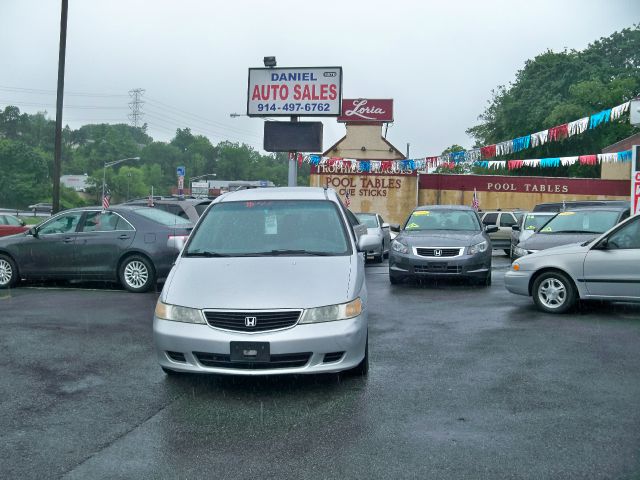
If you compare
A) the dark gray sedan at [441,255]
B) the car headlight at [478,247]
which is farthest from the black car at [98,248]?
the car headlight at [478,247]

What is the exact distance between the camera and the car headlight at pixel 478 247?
1282 cm

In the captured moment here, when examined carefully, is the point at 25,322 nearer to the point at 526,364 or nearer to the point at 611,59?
the point at 526,364

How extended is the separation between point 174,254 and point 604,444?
9.22 meters

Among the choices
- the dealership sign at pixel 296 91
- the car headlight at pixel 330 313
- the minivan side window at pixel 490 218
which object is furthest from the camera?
the minivan side window at pixel 490 218

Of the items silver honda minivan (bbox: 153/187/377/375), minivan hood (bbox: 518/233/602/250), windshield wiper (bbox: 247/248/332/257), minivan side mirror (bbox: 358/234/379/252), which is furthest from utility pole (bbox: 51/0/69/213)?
windshield wiper (bbox: 247/248/332/257)

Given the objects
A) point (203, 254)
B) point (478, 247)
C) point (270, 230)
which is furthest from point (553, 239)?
point (203, 254)

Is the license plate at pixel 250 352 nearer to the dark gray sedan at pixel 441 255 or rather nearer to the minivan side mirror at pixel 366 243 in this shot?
the minivan side mirror at pixel 366 243

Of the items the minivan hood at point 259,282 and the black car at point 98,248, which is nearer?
the minivan hood at point 259,282

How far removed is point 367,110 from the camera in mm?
47250

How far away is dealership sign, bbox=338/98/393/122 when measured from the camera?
1847 inches

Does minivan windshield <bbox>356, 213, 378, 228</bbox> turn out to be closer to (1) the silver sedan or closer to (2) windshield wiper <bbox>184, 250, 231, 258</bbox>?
(1) the silver sedan

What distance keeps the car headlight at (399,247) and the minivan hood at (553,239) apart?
6.68 ft

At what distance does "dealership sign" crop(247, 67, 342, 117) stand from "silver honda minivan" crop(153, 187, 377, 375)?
51.2 ft

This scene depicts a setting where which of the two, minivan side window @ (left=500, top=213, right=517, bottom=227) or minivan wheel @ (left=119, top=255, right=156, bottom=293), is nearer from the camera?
minivan wheel @ (left=119, top=255, right=156, bottom=293)
